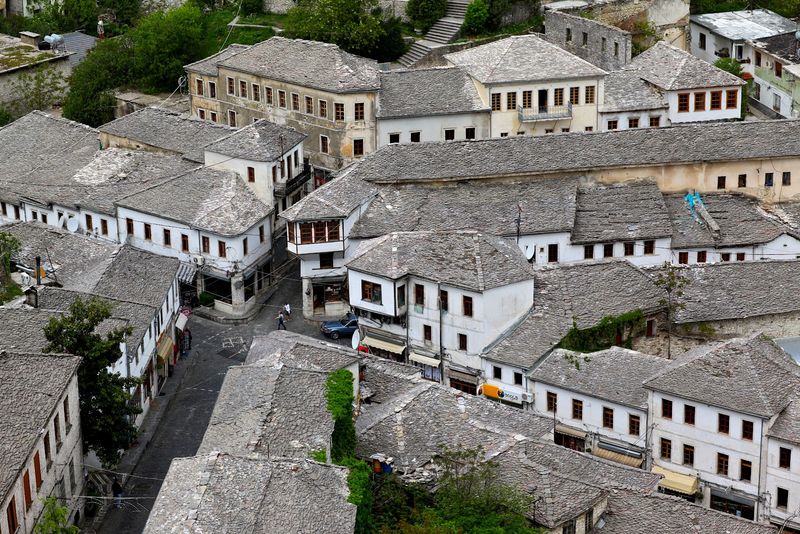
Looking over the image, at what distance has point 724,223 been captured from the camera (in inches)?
4178

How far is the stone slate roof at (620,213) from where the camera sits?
340 ft

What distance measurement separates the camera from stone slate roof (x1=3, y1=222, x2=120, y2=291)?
98750 millimetres

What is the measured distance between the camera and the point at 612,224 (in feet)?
342

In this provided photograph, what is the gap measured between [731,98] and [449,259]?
3108 cm

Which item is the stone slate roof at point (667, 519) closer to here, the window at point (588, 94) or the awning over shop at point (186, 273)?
the awning over shop at point (186, 273)

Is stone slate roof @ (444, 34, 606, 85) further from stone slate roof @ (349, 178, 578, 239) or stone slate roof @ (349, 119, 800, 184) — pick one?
stone slate roof @ (349, 178, 578, 239)

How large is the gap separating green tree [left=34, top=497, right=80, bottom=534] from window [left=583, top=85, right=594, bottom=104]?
5258 cm

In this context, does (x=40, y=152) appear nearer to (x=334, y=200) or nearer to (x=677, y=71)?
(x=334, y=200)

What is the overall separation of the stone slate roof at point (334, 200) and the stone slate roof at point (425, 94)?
8.68 m

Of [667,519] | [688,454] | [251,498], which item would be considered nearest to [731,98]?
[688,454]

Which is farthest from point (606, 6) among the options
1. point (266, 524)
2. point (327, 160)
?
point (266, 524)

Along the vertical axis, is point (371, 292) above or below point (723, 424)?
above

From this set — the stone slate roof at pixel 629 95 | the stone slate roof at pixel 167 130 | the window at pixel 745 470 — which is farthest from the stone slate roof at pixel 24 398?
the stone slate roof at pixel 629 95

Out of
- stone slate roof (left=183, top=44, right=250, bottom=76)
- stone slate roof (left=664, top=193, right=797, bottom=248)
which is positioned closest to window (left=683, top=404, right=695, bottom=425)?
stone slate roof (left=664, top=193, right=797, bottom=248)
